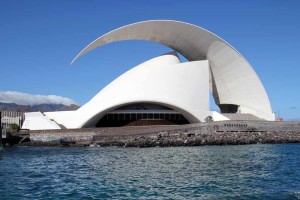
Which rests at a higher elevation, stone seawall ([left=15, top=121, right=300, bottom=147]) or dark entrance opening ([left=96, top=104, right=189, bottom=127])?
dark entrance opening ([left=96, top=104, right=189, bottom=127])

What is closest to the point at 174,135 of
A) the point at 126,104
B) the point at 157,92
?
the point at 157,92

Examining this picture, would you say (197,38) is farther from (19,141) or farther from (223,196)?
(223,196)

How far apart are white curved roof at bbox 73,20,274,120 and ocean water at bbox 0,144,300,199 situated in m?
22.5

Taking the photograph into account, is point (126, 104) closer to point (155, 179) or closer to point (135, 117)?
point (135, 117)

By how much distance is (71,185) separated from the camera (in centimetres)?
1283

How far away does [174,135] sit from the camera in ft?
107

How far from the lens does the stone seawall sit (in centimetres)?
3067

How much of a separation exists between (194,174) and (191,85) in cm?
2552

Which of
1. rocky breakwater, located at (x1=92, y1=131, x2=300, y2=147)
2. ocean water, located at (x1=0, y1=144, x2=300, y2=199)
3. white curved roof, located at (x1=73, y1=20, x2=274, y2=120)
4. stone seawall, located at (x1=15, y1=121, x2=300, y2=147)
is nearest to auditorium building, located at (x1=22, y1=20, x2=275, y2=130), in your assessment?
white curved roof, located at (x1=73, y1=20, x2=274, y2=120)

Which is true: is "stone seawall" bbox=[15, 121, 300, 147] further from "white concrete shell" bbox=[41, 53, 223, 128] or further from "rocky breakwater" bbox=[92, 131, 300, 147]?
"white concrete shell" bbox=[41, 53, 223, 128]

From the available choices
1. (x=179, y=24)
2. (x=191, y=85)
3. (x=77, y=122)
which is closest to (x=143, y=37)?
(x=179, y=24)

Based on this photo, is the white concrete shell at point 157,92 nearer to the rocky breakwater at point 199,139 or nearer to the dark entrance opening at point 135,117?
the dark entrance opening at point 135,117

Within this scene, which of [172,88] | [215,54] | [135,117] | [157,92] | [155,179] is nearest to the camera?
[155,179]

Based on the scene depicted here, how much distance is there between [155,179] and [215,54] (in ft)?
97.6
